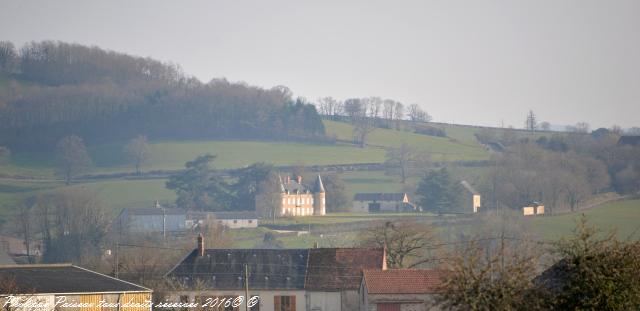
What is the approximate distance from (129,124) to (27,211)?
76.2m

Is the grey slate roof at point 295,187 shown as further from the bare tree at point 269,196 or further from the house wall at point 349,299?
the house wall at point 349,299

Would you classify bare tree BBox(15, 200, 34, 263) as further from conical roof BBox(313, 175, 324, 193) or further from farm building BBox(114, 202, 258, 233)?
conical roof BBox(313, 175, 324, 193)

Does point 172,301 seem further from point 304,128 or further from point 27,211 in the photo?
point 304,128

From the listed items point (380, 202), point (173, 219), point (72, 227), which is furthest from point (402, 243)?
point (380, 202)

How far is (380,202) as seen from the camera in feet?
424

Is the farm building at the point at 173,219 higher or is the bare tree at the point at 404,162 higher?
the bare tree at the point at 404,162

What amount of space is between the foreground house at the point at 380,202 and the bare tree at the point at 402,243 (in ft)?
210

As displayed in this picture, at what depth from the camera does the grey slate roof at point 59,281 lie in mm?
37156

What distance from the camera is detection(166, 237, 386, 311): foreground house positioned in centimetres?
4803

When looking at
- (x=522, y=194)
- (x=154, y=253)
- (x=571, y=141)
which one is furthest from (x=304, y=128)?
(x=154, y=253)

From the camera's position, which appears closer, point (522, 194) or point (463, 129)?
point (522, 194)

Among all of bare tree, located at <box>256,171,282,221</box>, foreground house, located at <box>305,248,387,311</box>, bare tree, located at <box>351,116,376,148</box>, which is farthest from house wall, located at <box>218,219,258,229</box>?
foreground house, located at <box>305,248,387,311</box>

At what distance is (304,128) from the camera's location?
16475 cm

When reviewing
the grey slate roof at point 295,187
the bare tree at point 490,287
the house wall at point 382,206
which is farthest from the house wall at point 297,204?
the bare tree at point 490,287
